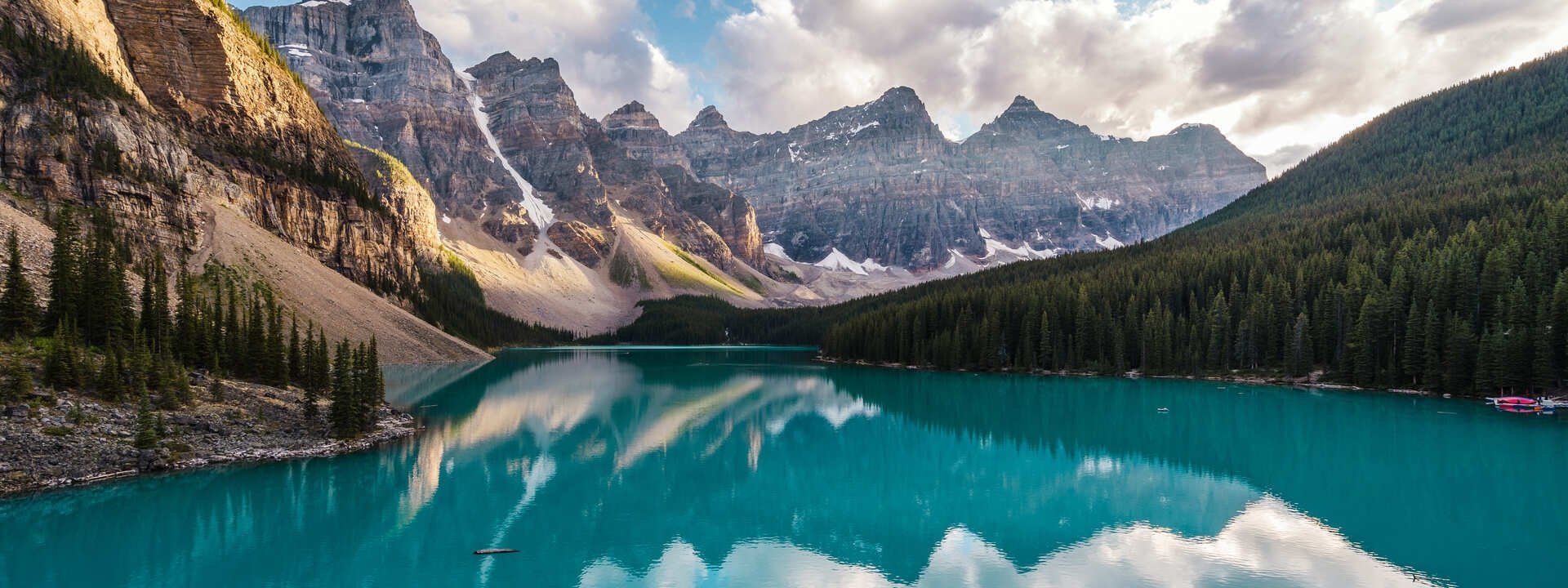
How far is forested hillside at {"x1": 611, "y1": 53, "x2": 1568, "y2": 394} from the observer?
5172 centimetres

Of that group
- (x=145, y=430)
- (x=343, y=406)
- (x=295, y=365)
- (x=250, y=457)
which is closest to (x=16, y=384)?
(x=145, y=430)

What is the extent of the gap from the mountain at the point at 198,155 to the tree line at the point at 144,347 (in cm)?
2946

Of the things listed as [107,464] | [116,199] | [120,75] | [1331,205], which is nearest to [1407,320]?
[1331,205]

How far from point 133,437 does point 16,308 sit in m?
9.54

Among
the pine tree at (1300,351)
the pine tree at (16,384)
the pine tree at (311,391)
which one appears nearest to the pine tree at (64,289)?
the pine tree at (16,384)

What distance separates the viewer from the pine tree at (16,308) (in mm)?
27812

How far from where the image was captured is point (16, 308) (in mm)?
28297

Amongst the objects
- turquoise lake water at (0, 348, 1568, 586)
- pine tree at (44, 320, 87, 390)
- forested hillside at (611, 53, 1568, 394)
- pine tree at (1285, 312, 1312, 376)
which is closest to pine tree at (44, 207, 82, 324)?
pine tree at (44, 320, 87, 390)

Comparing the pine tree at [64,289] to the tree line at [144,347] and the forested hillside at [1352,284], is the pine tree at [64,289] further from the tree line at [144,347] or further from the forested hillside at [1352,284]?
the forested hillside at [1352,284]

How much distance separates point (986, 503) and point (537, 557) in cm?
1423

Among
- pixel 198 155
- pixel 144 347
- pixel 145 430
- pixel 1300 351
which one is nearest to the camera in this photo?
pixel 145 430

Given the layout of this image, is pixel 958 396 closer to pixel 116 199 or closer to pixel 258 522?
pixel 258 522

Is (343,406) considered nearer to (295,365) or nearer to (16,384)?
(295,365)

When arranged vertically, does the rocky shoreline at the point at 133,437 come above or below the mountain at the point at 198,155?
below
